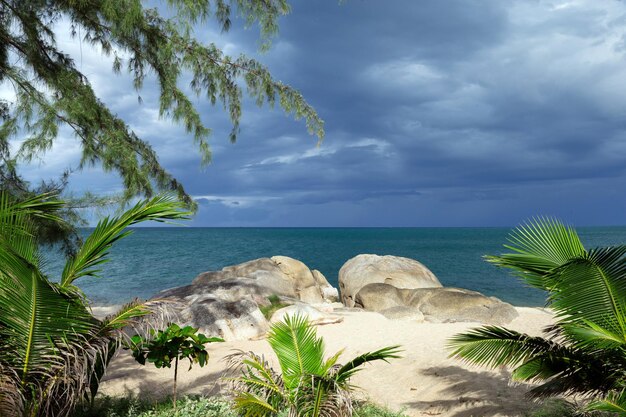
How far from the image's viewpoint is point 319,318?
13.0 m

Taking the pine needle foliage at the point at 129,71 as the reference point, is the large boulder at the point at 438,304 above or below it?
below

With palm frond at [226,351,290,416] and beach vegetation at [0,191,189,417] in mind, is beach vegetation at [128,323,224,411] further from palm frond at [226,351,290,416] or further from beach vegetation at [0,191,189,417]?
beach vegetation at [0,191,189,417]

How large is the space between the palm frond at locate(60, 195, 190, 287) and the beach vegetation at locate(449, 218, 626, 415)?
3.54 metres

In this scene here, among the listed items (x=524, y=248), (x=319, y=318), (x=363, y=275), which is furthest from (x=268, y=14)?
(x=363, y=275)

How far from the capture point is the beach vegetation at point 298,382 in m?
5.25

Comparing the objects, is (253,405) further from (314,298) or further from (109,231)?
(314,298)

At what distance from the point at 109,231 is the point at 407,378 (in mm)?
5542

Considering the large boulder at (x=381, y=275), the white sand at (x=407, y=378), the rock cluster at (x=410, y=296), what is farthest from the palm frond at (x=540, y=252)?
the large boulder at (x=381, y=275)

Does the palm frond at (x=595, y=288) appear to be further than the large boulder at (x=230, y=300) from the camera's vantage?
No

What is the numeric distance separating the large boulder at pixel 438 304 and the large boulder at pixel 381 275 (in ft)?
8.99

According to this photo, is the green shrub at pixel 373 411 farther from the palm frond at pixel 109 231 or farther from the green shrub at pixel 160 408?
the palm frond at pixel 109 231

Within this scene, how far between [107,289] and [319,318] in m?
23.3

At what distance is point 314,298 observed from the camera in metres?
21.4

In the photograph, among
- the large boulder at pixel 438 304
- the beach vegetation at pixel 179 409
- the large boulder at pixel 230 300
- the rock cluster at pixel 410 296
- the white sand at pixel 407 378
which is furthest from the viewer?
the rock cluster at pixel 410 296
